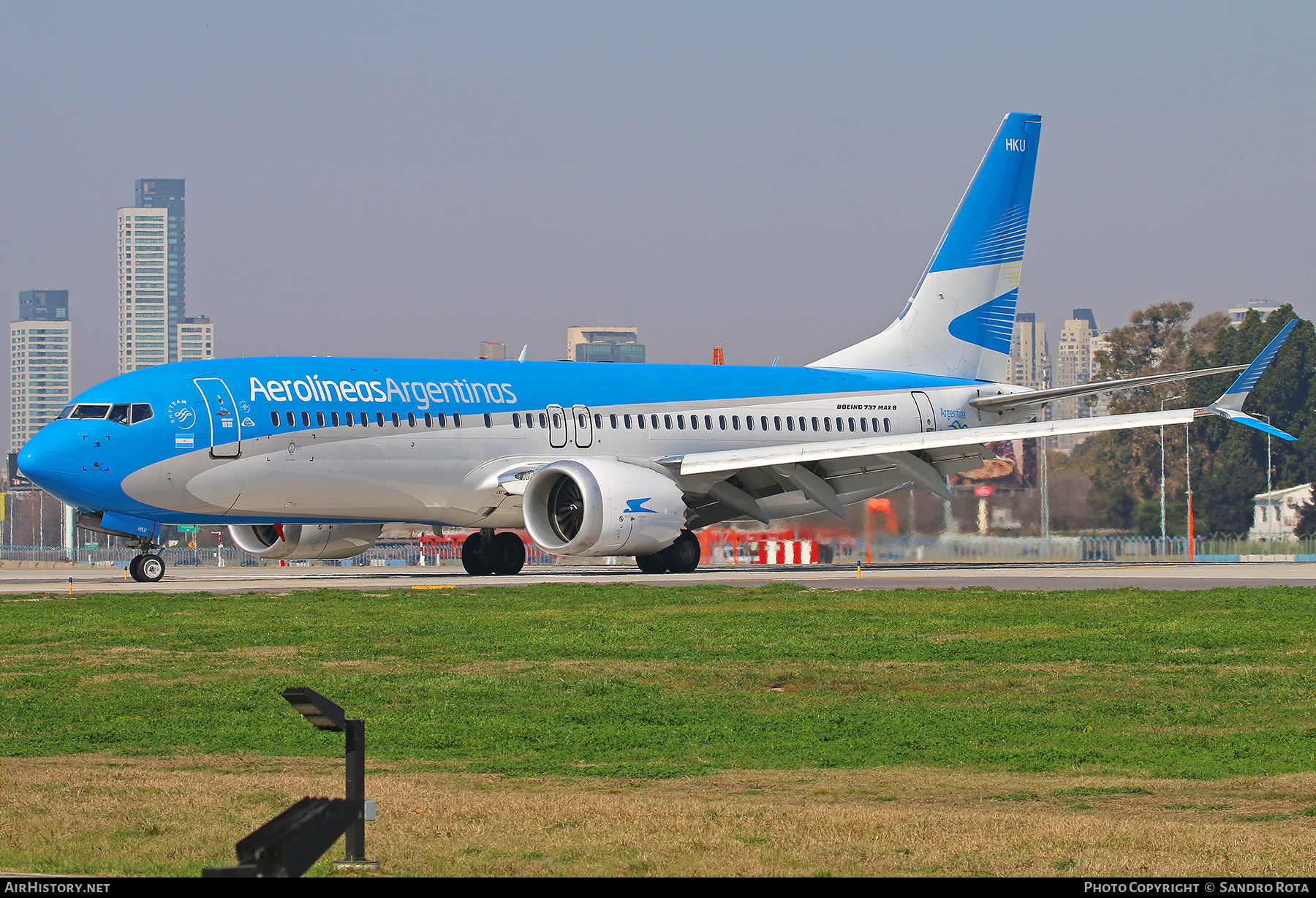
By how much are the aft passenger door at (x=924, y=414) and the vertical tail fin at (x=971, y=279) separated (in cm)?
115

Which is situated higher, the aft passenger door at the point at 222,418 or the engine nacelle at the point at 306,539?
the aft passenger door at the point at 222,418

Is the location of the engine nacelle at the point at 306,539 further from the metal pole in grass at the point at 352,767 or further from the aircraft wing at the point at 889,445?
the metal pole in grass at the point at 352,767

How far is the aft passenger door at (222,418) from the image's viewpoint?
28172mm

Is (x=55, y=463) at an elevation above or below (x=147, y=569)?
above

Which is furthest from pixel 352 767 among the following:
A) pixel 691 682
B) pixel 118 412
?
pixel 118 412

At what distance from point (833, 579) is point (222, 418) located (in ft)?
38.0

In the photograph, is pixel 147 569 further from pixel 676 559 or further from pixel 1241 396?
pixel 1241 396

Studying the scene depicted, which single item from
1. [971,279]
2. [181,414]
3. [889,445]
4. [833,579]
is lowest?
[833,579]

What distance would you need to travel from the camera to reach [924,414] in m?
38.7

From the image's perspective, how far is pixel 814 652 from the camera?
53.8ft

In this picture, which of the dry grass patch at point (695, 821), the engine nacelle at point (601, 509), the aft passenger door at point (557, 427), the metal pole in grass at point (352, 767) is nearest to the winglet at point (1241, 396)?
the engine nacelle at point (601, 509)

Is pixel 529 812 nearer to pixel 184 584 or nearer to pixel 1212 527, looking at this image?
pixel 184 584

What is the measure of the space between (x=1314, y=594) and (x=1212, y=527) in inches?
1623
